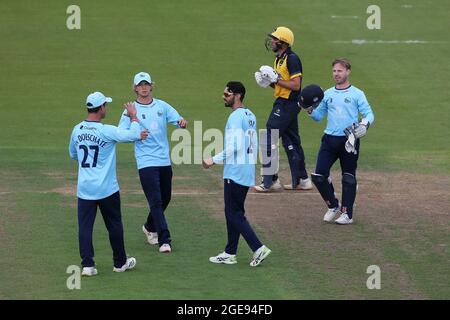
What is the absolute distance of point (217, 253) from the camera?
46.2 ft

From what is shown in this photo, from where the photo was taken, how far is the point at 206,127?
2261cm

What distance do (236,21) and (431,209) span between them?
1461 centimetres

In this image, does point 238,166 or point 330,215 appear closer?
point 238,166

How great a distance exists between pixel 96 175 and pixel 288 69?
17.7 ft

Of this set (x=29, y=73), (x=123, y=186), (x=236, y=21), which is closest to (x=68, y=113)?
(x=29, y=73)

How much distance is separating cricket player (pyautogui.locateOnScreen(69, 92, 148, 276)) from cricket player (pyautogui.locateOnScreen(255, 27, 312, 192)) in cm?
461

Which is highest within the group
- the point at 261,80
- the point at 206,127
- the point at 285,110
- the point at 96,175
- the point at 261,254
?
the point at 261,80

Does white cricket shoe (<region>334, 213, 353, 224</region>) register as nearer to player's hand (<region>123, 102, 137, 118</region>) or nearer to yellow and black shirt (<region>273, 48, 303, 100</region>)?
yellow and black shirt (<region>273, 48, 303, 100</region>)

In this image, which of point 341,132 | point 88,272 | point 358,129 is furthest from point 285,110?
point 88,272

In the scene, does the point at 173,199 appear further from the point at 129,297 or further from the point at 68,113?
the point at 68,113

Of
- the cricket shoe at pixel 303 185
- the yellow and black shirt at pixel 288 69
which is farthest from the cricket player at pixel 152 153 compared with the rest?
the cricket shoe at pixel 303 185

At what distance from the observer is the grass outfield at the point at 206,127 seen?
13.0 metres

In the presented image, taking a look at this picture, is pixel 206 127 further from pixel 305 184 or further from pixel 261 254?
pixel 261 254

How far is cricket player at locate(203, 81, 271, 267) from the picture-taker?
43.4ft
